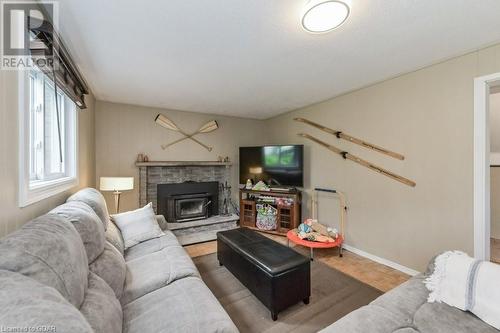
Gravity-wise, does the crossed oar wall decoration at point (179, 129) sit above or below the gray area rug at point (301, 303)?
above

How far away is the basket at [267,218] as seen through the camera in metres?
3.89

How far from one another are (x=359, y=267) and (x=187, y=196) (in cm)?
307

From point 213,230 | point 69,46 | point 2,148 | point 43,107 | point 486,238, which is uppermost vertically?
point 69,46

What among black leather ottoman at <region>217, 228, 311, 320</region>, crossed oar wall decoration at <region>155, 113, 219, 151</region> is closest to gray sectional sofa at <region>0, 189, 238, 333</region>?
black leather ottoman at <region>217, 228, 311, 320</region>

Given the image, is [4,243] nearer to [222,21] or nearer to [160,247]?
[160,247]

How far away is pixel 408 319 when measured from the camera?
115 centimetres

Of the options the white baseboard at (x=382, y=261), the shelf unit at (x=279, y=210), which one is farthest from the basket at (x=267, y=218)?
the white baseboard at (x=382, y=261)

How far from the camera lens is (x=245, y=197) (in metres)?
4.39

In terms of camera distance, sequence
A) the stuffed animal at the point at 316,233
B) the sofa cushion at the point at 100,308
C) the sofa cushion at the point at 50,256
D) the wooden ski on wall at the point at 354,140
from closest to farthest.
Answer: the sofa cushion at the point at 50,256 → the sofa cushion at the point at 100,308 → the wooden ski on wall at the point at 354,140 → the stuffed animal at the point at 316,233

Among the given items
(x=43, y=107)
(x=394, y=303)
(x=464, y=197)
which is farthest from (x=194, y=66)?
(x=464, y=197)

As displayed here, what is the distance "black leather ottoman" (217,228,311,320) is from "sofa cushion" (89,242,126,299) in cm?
104

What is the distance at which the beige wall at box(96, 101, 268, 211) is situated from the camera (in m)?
3.56

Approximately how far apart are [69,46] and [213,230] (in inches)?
128

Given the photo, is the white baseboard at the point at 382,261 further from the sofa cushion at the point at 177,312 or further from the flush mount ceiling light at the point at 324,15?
the flush mount ceiling light at the point at 324,15
